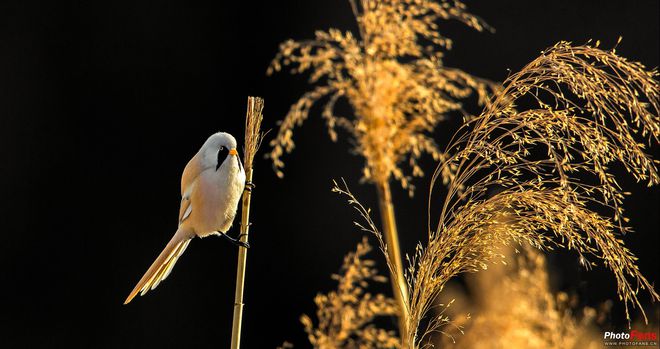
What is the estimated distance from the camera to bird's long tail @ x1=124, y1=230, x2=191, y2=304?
835mm

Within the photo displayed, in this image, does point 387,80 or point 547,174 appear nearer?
point 547,174

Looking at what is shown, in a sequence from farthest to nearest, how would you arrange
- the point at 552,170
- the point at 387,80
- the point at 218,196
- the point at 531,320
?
1. the point at 387,80
2. the point at 531,320
3. the point at 218,196
4. the point at 552,170

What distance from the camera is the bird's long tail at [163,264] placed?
→ 0.84 meters

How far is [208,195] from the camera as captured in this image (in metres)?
0.88

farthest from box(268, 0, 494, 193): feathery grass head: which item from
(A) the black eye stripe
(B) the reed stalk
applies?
(B) the reed stalk

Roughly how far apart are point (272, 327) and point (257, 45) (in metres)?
0.83

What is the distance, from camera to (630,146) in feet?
2.39

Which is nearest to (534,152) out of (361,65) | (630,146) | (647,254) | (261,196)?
(647,254)

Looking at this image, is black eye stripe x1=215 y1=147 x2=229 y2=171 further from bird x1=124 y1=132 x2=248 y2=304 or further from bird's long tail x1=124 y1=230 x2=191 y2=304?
bird's long tail x1=124 y1=230 x2=191 y2=304

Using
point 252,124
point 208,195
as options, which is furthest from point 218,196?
point 252,124

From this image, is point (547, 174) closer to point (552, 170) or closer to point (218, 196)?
point (552, 170)

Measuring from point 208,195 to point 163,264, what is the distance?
98 millimetres

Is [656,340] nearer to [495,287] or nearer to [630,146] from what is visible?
[495,287]

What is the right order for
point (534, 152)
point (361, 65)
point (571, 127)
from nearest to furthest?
point (571, 127)
point (361, 65)
point (534, 152)
